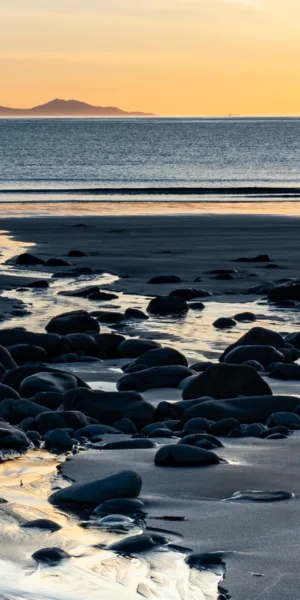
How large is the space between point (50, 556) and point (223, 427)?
2.31 metres

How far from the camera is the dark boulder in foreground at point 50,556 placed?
398 cm

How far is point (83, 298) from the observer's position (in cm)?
1214

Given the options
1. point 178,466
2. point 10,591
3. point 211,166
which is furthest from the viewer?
point 211,166

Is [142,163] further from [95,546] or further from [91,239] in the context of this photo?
[95,546]

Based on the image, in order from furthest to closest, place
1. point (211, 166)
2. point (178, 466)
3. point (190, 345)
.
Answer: point (211, 166) < point (190, 345) < point (178, 466)

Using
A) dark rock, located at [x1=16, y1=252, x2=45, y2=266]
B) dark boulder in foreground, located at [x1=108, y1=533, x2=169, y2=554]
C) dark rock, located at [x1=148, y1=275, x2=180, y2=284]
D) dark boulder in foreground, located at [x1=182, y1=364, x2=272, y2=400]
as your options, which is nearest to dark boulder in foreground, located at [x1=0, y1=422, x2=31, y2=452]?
dark boulder in foreground, located at [x1=182, y1=364, x2=272, y2=400]

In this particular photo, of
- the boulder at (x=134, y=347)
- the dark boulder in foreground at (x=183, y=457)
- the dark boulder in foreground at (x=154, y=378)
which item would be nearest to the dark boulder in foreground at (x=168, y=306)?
the boulder at (x=134, y=347)

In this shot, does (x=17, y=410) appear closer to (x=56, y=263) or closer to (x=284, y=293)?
(x=284, y=293)

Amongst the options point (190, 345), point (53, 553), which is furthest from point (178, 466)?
point (190, 345)

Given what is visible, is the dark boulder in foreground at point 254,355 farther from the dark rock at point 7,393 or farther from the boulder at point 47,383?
the dark rock at point 7,393

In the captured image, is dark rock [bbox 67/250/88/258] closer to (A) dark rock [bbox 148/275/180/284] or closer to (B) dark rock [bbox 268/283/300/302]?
(A) dark rock [bbox 148/275/180/284]

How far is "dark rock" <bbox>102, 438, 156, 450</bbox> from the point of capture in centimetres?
579

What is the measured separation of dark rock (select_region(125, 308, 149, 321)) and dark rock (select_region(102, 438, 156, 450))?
4745 mm

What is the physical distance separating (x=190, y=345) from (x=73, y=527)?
4.87 meters
